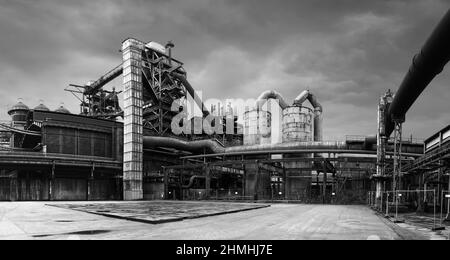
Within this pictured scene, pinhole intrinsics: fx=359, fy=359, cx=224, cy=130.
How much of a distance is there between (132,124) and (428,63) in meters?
47.0

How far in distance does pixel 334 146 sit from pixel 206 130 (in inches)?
1191

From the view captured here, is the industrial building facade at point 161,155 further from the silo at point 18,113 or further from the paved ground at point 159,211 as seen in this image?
the paved ground at point 159,211

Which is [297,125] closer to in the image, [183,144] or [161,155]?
[183,144]

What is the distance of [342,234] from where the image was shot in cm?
1253

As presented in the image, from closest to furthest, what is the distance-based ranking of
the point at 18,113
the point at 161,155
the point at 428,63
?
the point at 428,63 → the point at 161,155 → the point at 18,113

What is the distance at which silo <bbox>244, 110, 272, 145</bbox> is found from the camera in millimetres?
74750

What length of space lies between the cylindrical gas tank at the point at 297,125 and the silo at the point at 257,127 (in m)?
8.78

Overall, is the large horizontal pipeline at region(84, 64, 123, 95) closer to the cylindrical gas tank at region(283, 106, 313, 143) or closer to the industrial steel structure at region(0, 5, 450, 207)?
the industrial steel structure at region(0, 5, 450, 207)

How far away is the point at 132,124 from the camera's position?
187ft

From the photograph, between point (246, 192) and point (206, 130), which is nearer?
point (246, 192)

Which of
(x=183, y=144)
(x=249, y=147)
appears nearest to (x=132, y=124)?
(x=183, y=144)

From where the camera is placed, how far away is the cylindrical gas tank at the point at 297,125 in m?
64.6

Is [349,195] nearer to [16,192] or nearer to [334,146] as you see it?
[334,146]
